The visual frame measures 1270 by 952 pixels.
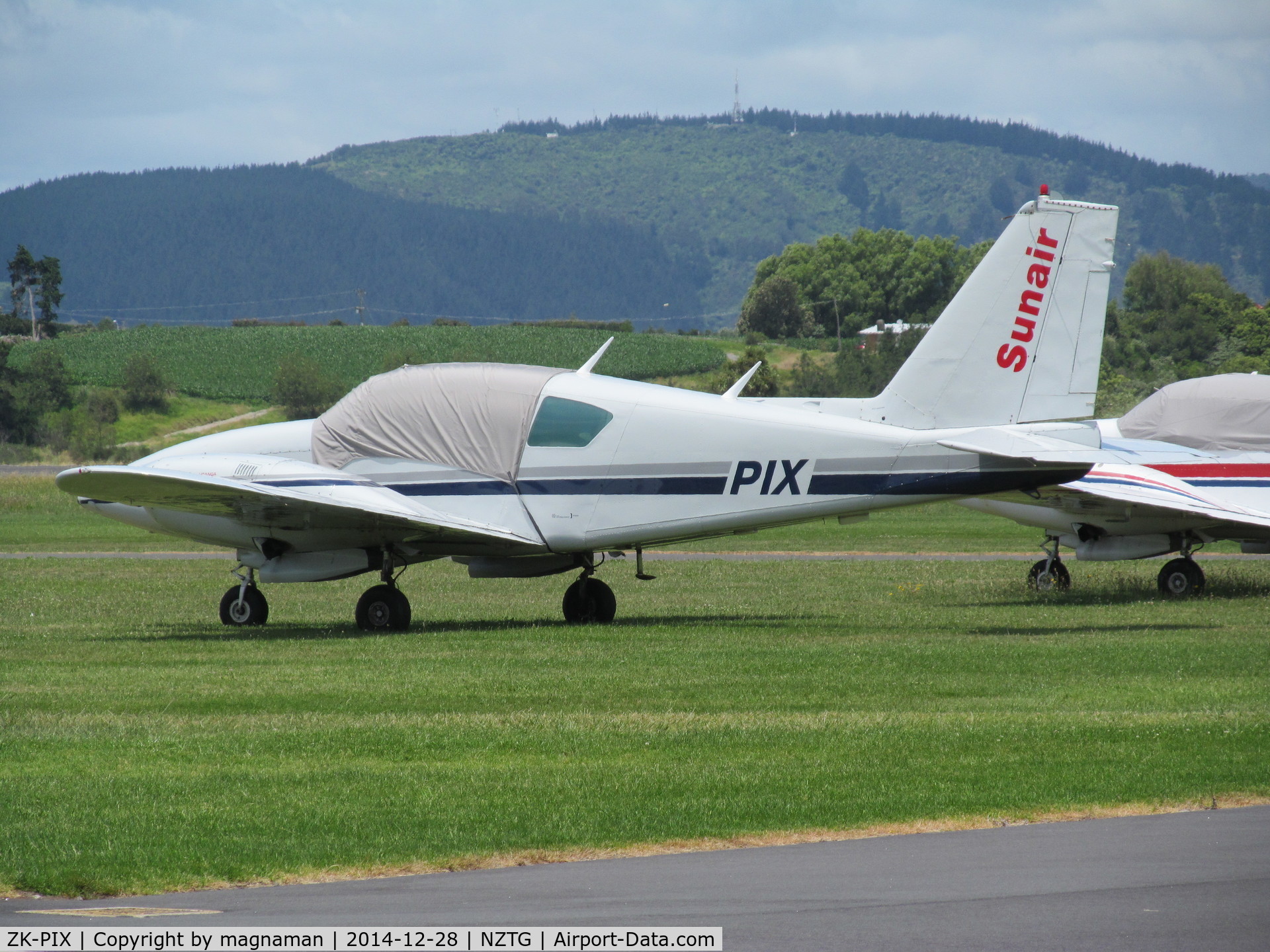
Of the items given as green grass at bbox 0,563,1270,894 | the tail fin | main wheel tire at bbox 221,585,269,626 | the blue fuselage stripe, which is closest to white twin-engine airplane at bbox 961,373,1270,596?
green grass at bbox 0,563,1270,894

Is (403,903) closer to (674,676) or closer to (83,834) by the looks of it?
(83,834)

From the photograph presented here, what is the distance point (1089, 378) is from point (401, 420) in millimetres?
8280

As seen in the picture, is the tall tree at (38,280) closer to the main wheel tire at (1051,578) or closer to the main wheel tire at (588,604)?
the main wheel tire at (1051,578)

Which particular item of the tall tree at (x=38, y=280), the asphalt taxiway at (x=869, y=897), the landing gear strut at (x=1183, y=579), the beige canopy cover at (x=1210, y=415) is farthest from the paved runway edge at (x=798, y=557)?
the tall tree at (x=38, y=280)

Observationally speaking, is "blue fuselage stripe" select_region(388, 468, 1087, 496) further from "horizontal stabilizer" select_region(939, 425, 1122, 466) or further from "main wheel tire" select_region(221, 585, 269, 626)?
"main wheel tire" select_region(221, 585, 269, 626)

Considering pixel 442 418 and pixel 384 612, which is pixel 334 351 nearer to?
pixel 442 418

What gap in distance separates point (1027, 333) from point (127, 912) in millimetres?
13809

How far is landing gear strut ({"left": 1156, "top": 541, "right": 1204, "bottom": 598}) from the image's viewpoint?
2139 cm

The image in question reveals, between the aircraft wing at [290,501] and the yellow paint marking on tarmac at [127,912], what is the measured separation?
9.77 m

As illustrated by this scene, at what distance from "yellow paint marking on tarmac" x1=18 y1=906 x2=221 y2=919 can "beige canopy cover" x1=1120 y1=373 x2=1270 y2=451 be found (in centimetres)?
1973

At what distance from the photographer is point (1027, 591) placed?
22172mm

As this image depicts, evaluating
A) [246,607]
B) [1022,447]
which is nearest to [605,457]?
[1022,447]

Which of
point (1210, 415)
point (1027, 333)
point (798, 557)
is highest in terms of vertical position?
point (1027, 333)

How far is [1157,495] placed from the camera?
66.9 feet
